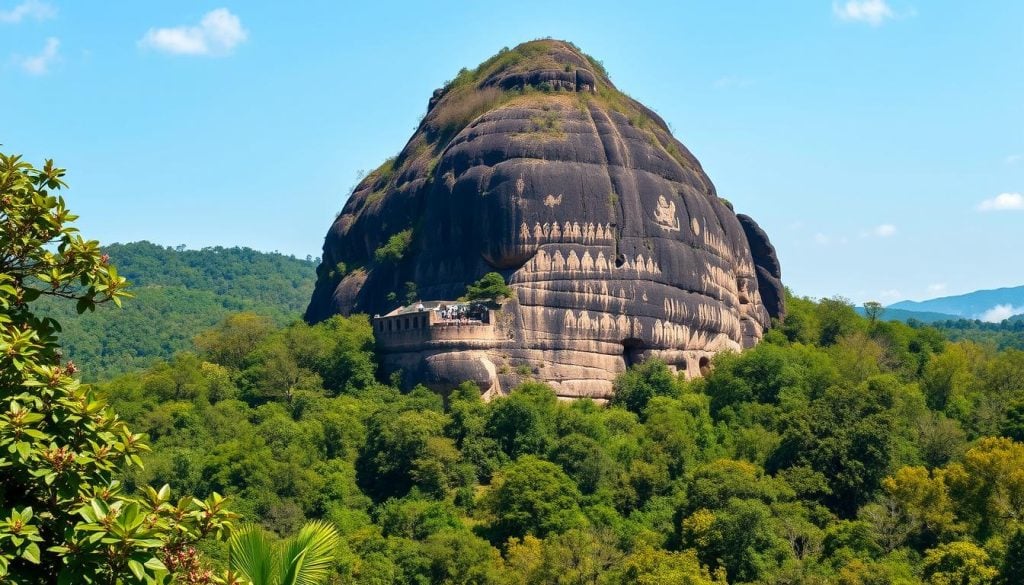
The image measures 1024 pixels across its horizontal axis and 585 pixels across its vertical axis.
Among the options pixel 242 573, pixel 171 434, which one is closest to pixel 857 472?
pixel 171 434

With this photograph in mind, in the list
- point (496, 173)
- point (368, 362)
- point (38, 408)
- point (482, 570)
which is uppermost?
point (496, 173)

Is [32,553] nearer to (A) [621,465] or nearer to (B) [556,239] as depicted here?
(A) [621,465]

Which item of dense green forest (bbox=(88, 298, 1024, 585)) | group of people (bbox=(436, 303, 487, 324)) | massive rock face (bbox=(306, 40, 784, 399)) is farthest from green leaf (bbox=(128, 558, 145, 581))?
group of people (bbox=(436, 303, 487, 324))

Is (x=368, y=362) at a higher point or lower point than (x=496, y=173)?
lower

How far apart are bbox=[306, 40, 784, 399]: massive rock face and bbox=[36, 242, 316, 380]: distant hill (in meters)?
42.1

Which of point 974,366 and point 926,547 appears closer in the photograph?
point 926,547

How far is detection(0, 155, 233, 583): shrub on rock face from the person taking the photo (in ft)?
40.3

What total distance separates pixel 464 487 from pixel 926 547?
54.7ft

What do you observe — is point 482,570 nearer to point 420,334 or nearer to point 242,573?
point 420,334

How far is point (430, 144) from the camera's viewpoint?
7388cm

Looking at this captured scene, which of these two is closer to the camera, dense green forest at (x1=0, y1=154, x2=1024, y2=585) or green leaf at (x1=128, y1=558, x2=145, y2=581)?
green leaf at (x1=128, y1=558, x2=145, y2=581)

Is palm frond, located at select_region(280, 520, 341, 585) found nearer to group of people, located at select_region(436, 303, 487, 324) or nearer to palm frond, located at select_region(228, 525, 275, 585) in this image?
palm frond, located at select_region(228, 525, 275, 585)

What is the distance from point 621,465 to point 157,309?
106 meters

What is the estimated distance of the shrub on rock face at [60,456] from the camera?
40.3ft
